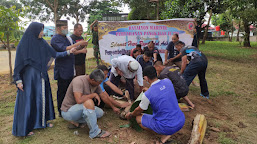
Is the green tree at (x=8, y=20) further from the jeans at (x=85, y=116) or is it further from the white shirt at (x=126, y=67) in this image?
the jeans at (x=85, y=116)

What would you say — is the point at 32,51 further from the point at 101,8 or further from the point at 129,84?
the point at 101,8

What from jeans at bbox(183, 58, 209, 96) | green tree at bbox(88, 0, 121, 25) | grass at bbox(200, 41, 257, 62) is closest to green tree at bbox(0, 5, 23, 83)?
jeans at bbox(183, 58, 209, 96)

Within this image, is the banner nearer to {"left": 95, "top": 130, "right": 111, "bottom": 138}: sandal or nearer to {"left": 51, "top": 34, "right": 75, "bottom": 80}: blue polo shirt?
{"left": 51, "top": 34, "right": 75, "bottom": 80}: blue polo shirt

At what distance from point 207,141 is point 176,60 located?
3.48 metres

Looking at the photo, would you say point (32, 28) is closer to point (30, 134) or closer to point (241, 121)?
point (30, 134)

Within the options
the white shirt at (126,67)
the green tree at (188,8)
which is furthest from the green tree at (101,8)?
the white shirt at (126,67)

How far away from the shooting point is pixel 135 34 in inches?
260

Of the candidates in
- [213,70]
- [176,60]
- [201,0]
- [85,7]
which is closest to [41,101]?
[176,60]

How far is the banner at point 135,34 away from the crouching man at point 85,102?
331 centimetres

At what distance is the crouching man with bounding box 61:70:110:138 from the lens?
302 cm

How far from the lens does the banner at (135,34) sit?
252 inches

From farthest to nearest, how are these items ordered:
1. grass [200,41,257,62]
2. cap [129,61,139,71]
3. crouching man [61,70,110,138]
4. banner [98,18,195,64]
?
1. grass [200,41,257,62]
2. banner [98,18,195,64]
3. cap [129,61,139,71]
4. crouching man [61,70,110,138]

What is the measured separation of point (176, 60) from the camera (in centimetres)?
630

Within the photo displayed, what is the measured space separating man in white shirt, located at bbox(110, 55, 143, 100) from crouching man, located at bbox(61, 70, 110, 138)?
0.94m
